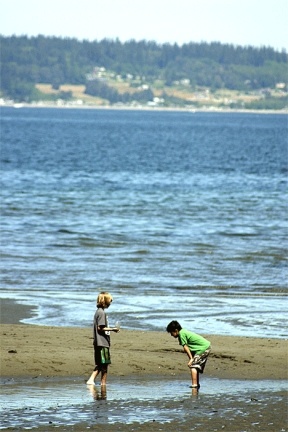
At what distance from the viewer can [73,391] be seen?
35.0 ft

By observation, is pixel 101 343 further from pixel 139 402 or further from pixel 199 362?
pixel 199 362

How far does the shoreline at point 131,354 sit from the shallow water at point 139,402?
0.43 m

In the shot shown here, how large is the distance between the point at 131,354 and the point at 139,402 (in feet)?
8.53

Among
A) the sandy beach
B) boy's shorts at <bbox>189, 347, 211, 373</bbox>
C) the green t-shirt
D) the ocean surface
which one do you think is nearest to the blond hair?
the green t-shirt

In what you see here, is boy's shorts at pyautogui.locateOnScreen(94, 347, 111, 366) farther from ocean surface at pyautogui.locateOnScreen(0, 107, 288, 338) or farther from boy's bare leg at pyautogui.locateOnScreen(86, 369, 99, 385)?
ocean surface at pyautogui.locateOnScreen(0, 107, 288, 338)

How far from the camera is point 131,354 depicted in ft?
41.8

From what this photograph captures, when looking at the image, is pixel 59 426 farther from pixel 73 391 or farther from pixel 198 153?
pixel 198 153

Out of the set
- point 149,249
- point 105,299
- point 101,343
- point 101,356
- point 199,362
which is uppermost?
point 105,299

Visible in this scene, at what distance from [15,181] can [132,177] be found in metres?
8.99

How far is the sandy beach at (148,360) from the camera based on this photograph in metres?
9.98

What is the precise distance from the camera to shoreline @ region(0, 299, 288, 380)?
11.8m

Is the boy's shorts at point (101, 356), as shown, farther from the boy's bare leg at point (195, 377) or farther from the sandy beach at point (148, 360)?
the boy's bare leg at point (195, 377)

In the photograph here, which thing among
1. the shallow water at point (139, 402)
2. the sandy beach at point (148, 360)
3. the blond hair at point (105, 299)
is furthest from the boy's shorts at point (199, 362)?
the blond hair at point (105, 299)

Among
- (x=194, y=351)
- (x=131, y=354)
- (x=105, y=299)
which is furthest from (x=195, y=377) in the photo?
(x=131, y=354)
